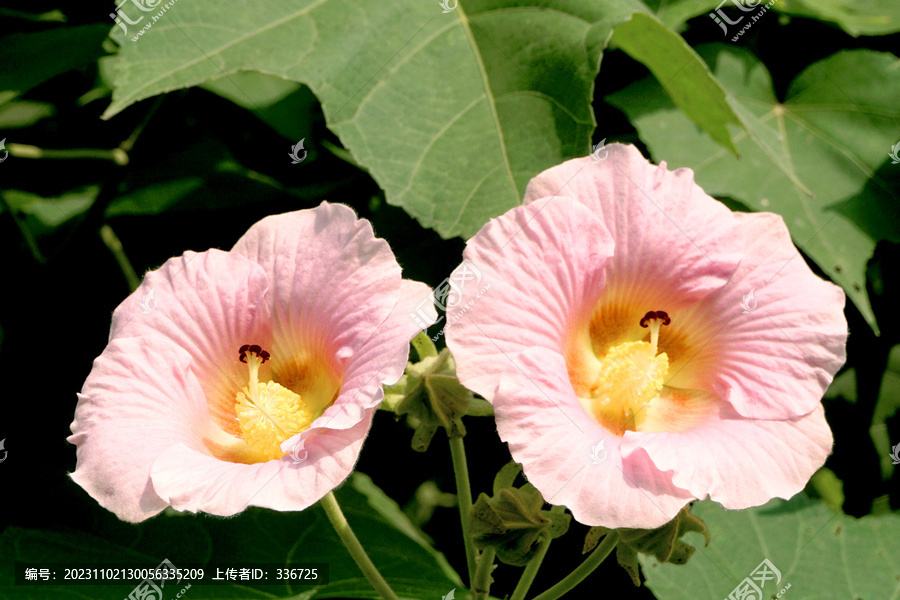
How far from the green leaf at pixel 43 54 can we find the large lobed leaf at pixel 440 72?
21.1 inches

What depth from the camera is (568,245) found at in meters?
1.72

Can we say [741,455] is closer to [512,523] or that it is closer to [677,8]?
[512,523]

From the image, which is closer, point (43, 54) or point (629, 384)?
point (629, 384)

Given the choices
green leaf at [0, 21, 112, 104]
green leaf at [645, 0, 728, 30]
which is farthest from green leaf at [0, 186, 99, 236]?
green leaf at [645, 0, 728, 30]

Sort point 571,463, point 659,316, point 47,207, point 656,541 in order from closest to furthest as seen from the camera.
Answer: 1. point 571,463
2. point 656,541
3. point 659,316
4. point 47,207

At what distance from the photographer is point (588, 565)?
186 cm

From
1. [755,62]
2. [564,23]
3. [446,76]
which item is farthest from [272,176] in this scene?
[755,62]

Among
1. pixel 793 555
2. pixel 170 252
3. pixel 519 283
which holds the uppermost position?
pixel 519 283

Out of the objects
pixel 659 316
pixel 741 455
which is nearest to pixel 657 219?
pixel 659 316

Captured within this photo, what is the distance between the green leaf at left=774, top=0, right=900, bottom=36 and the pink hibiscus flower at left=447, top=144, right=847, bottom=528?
927 millimetres

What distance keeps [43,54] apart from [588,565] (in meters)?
1.83

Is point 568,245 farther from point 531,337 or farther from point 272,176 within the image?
point 272,176

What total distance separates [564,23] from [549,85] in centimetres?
Answer: 18

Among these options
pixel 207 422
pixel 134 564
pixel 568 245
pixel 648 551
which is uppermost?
pixel 568 245
